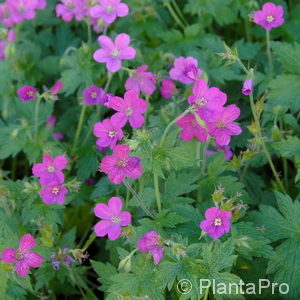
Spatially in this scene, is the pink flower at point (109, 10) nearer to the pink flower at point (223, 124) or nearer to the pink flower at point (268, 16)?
the pink flower at point (268, 16)

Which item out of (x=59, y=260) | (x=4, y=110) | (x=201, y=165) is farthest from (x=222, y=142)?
(x=4, y=110)

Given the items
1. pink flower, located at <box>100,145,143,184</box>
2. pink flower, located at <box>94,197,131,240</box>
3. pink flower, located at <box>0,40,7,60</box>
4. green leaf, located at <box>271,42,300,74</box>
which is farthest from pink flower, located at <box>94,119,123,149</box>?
pink flower, located at <box>0,40,7,60</box>

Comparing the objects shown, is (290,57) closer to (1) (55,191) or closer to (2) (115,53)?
(2) (115,53)

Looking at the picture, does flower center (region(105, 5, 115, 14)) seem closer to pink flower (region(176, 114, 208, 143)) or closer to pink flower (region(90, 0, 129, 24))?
pink flower (region(90, 0, 129, 24))

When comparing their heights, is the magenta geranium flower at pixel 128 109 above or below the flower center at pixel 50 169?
above

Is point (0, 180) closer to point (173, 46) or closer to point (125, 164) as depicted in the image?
point (125, 164)

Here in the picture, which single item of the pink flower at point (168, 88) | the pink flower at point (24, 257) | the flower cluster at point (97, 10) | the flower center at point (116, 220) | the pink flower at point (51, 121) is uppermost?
the flower cluster at point (97, 10)

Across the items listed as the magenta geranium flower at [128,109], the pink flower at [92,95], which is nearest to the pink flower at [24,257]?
the magenta geranium flower at [128,109]
